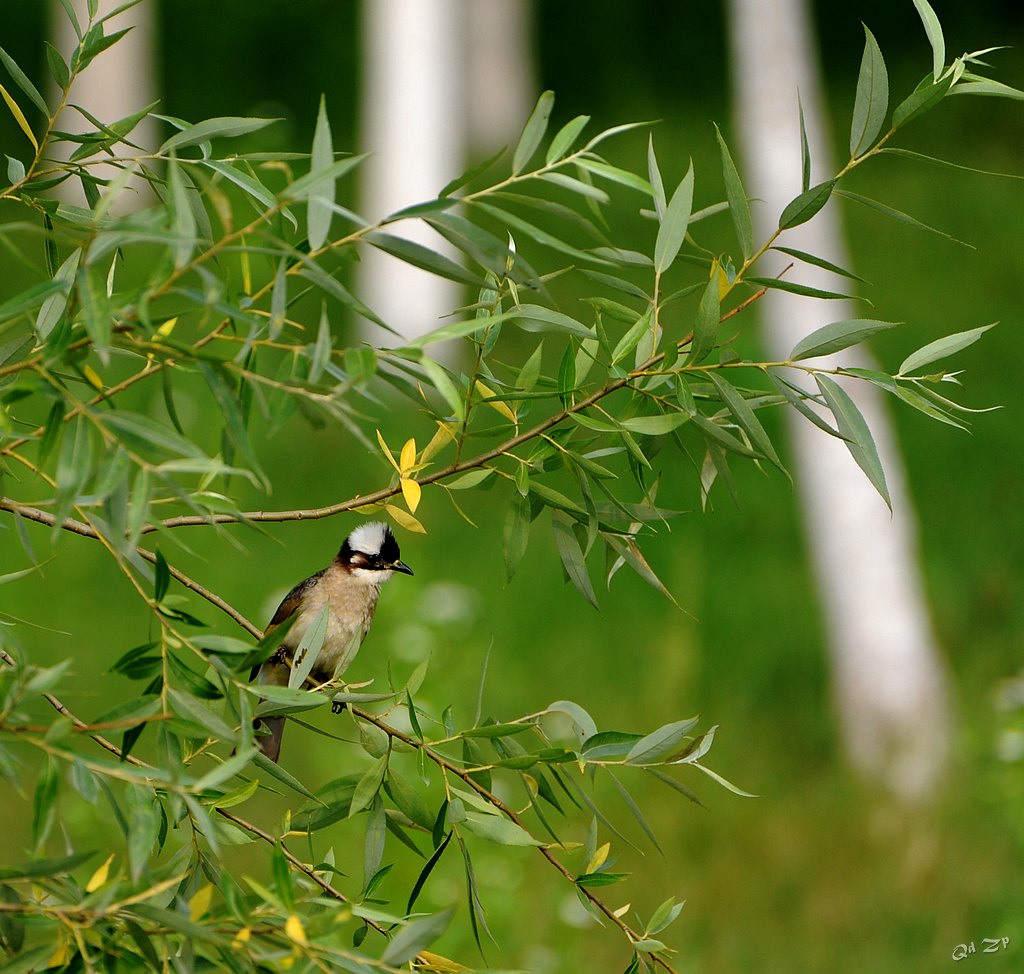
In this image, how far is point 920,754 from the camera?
6.47 m

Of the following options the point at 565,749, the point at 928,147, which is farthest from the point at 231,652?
the point at 928,147

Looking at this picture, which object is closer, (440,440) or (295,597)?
(440,440)

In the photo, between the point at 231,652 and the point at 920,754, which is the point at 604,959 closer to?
the point at 920,754

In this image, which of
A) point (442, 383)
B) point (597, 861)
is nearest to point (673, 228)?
point (442, 383)

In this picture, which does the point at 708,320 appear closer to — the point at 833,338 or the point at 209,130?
the point at 833,338

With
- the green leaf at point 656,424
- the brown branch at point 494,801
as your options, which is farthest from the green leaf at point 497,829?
the green leaf at point 656,424

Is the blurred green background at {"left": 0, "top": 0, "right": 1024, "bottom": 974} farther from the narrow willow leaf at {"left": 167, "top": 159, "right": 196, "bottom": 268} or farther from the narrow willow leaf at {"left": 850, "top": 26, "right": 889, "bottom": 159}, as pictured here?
the narrow willow leaf at {"left": 167, "top": 159, "right": 196, "bottom": 268}

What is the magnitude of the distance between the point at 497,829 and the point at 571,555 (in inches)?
14.4

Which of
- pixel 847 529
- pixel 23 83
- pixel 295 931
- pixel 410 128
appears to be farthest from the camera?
pixel 410 128

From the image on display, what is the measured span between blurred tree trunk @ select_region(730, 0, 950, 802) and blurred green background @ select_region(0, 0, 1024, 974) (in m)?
0.13

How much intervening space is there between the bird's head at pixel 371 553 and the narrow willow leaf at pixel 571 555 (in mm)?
1268

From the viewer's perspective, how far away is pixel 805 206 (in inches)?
67.4

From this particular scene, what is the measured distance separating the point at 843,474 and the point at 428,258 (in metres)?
5.20

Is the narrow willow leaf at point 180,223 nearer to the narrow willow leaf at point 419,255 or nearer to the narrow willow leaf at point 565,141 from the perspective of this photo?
the narrow willow leaf at point 419,255
